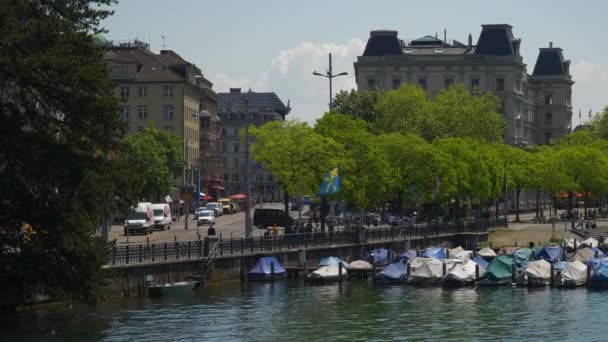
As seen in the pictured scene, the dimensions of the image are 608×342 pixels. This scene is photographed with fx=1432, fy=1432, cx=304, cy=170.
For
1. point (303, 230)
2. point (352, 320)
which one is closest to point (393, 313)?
point (352, 320)

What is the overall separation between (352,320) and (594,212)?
96023 millimetres

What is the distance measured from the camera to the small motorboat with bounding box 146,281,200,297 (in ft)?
257

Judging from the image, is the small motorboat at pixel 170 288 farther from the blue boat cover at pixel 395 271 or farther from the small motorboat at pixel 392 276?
the blue boat cover at pixel 395 271

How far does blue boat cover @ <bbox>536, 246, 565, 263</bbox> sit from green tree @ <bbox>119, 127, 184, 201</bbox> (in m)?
45.8

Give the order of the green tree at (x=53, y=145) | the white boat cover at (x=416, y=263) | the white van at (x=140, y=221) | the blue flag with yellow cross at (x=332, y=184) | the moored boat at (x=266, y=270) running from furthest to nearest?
the white van at (x=140, y=221)
the blue flag with yellow cross at (x=332, y=184)
the white boat cover at (x=416, y=263)
the moored boat at (x=266, y=270)
the green tree at (x=53, y=145)

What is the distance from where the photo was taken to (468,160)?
461 feet

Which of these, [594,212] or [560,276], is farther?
[594,212]

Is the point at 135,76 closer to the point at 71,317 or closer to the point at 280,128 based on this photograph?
the point at 280,128

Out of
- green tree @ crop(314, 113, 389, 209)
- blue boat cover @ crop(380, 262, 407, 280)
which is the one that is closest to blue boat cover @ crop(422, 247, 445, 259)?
blue boat cover @ crop(380, 262, 407, 280)

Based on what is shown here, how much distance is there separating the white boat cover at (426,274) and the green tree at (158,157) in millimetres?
49175

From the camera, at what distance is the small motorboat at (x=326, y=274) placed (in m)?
92.2

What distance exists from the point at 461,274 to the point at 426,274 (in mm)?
2259

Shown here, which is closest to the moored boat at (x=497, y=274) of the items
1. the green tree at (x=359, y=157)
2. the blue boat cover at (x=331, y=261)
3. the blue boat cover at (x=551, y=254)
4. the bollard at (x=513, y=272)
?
the bollard at (x=513, y=272)

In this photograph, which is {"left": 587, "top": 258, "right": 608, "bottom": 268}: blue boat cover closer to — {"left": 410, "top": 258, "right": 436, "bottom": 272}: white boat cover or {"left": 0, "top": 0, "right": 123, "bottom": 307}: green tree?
{"left": 410, "top": 258, "right": 436, "bottom": 272}: white boat cover
